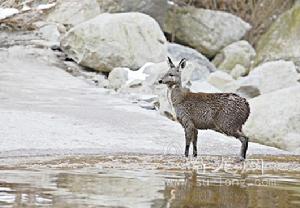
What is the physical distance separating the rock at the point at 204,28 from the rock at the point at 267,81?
7.38 metres

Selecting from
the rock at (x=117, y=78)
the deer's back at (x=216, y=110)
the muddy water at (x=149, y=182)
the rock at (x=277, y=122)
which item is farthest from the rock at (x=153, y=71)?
the muddy water at (x=149, y=182)

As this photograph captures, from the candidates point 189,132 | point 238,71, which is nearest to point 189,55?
point 238,71

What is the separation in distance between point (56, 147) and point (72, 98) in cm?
580

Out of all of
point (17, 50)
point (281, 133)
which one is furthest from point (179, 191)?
point (17, 50)

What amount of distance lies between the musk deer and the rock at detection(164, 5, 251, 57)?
59.2 ft

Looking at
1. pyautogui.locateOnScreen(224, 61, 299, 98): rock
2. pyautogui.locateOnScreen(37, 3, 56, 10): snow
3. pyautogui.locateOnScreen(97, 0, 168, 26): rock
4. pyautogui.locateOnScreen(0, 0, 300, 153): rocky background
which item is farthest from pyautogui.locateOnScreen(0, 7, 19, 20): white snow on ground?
pyautogui.locateOnScreen(224, 61, 299, 98): rock

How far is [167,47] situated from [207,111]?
45.8ft

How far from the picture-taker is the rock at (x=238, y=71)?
28047 millimetres

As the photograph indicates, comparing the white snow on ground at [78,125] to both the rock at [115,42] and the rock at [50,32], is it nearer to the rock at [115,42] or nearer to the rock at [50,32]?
the rock at [115,42]

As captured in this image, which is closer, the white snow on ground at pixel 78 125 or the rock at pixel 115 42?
the white snow on ground at pixel 78 125

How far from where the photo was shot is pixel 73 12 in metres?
27.9

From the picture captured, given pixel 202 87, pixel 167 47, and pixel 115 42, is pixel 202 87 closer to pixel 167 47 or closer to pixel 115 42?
pixel 115 42

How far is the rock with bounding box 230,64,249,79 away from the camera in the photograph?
2805 cm

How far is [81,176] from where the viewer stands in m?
9.29
